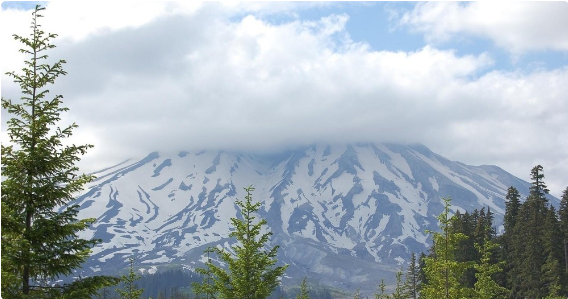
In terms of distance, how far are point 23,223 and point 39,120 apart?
10.3 ft

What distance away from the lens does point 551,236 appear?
214ft

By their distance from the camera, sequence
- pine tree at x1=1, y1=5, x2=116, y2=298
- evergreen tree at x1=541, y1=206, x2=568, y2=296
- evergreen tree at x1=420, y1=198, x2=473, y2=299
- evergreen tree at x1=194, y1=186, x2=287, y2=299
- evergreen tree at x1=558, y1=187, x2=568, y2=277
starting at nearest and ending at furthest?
pine tree at x1=1, y1=5, x2=116, y2=298 → evergreen tree at x1=194, y1=186, x2=287, y2=299 → evergreen tree at x1=420, y1=198, x2=473, y2=299 → evergreen tree at x1=541, y1=206, x2=568, y2=296 → evergreen tree at x1=558, y1=187, x2=568, y2=277

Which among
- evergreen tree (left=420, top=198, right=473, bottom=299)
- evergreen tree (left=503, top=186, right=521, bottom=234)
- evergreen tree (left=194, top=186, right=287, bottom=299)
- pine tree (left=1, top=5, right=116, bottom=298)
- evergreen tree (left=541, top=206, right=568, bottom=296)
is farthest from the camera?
evergreen tree (left=503, top=186, right=521, bottom=234)

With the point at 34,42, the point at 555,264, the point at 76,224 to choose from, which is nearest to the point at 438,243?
the point at 76,224

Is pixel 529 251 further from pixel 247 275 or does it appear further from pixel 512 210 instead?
pixel 247 275

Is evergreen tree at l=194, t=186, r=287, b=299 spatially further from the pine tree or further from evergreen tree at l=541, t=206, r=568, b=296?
evergreen tree at l=541, t=206, r=568, b=296

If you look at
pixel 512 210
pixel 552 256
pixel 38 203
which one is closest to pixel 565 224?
pixel 552 256

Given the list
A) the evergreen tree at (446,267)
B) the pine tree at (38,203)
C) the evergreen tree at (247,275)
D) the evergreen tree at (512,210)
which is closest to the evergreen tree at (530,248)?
the evergreen tree at (512,210)

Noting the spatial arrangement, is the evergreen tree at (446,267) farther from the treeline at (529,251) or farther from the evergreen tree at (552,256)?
Result: the evergreen tree at (552,256)

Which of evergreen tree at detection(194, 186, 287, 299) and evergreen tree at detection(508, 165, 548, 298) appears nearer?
evergreen tree at detection(194, 186, 287, 299)

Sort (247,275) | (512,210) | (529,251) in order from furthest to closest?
(512,210) → (529,251) → (247,275)

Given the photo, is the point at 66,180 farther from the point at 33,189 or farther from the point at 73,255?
the point at 73,255

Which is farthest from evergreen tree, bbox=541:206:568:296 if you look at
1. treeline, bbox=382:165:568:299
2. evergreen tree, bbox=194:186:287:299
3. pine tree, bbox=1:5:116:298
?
pine tree, bbox=1:5:116:298

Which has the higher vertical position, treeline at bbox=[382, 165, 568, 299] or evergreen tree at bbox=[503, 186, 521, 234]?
evergreen tree at bbox=[503, 186, 521, 234]
